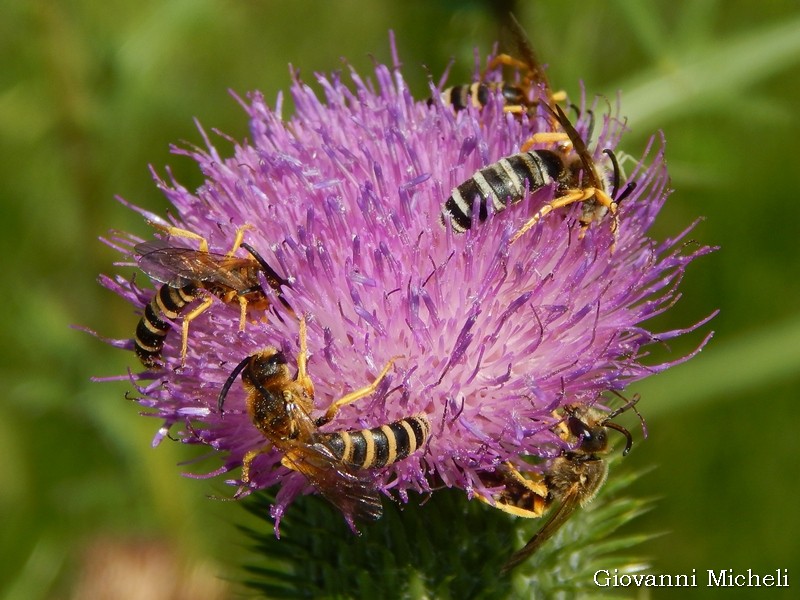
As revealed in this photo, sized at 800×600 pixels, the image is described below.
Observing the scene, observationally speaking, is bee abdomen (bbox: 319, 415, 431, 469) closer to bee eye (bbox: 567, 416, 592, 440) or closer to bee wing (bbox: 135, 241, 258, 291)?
bee eye (bbox: 567, 416, 592, 440)

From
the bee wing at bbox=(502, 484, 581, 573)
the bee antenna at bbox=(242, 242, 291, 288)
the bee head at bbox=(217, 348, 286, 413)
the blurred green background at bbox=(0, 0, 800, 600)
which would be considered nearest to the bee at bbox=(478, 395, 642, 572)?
the bee wing at bbox=(502, 484, 581, 573)

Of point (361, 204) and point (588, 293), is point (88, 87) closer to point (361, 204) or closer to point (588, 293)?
point (361, 204)

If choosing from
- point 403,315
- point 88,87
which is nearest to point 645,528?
point 403,315

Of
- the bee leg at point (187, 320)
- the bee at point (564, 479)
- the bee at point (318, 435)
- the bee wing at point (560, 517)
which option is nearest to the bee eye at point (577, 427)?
the bee at point (564, 479)

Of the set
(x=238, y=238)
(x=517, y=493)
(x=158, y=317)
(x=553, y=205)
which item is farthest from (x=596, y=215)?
(x=158, y=317)

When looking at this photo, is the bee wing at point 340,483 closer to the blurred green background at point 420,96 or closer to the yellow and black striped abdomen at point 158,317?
the yellow and black striped abdomen at point 158,317

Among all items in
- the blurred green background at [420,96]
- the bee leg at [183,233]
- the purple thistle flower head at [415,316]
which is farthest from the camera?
the blurred green background at [420,96]
